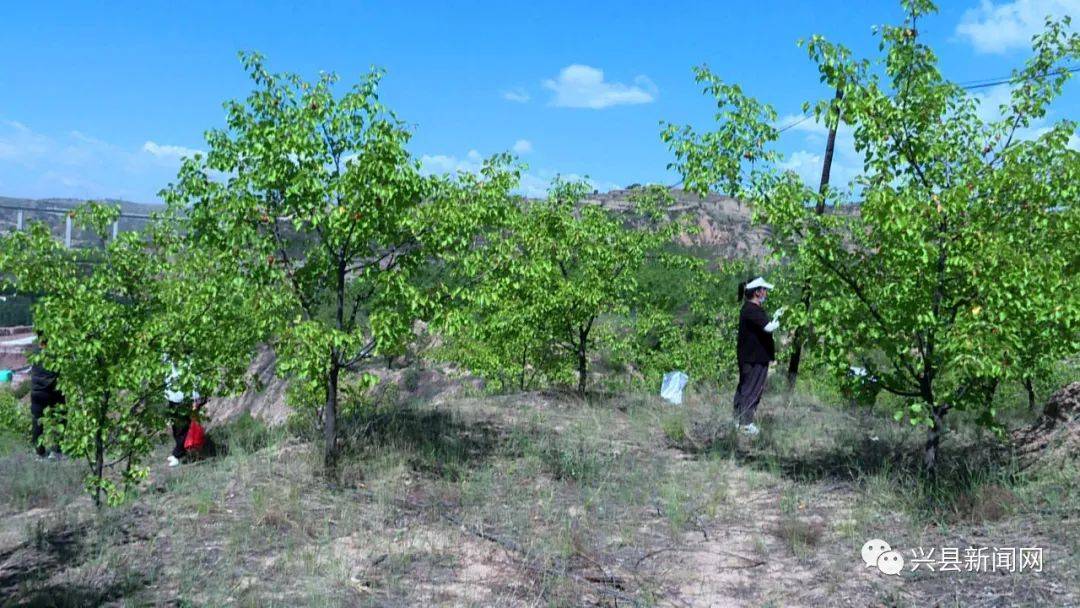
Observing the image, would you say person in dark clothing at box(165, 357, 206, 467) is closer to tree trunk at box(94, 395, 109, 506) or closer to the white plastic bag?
tree trunk at box(94, 395, 109, 506)

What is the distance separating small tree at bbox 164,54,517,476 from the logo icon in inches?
150

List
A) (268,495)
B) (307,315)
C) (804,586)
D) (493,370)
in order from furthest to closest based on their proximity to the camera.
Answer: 1. (493,370)
2. (307,315)
3. (268,495)
4. (804,586)

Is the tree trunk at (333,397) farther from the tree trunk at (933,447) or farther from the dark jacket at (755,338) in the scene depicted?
the tree trunk at (933,447)

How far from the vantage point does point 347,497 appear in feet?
24.1

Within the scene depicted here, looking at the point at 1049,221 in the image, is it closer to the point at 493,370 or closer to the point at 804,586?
the point at 804,586

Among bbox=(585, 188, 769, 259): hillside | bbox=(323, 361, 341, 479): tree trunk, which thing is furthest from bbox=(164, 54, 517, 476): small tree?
bbox=(585, 188, 769, 259): hillside

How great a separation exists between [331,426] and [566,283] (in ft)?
13.7

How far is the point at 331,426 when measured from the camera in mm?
7934

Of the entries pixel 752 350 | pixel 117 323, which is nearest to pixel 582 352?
pixel 752 350

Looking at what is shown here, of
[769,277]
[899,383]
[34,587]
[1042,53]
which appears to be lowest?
[34,587]

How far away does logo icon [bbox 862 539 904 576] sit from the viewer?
5.37 m

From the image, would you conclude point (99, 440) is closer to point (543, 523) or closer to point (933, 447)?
point (543, 523)

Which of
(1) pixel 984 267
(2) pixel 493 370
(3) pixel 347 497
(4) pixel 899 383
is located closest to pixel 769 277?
(2) pixel 493 370

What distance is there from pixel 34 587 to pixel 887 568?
17.0ft
